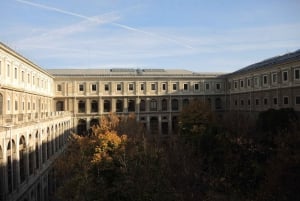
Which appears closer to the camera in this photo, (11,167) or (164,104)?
(11,167)

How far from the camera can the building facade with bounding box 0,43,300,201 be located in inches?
1019

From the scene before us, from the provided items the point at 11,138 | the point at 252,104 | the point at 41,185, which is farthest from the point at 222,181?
the point at 252,104

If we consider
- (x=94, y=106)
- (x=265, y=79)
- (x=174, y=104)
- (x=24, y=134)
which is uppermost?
(x=265, y=79)

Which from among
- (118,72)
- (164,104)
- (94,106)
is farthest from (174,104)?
(94,106)

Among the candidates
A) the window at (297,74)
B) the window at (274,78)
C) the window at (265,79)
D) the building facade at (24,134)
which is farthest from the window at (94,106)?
the window at (297,74)

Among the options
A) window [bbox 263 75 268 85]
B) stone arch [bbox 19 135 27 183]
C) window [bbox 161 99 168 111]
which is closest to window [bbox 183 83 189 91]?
window [bbox 161 99 168 111]

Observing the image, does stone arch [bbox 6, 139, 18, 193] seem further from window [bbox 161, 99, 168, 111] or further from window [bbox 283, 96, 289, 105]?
window [bbox 161, 99, 168, 111]

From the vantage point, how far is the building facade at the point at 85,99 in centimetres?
2589

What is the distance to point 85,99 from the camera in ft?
205

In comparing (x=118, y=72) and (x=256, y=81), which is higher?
(x=118, y=72)

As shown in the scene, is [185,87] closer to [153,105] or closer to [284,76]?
[153,105]

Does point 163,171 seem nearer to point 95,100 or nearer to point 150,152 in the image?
point 150,152

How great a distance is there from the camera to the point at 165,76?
213 ft

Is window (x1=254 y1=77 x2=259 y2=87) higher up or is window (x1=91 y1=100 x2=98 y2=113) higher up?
window (x1=254 y1=77 x2=259 y2=87)
